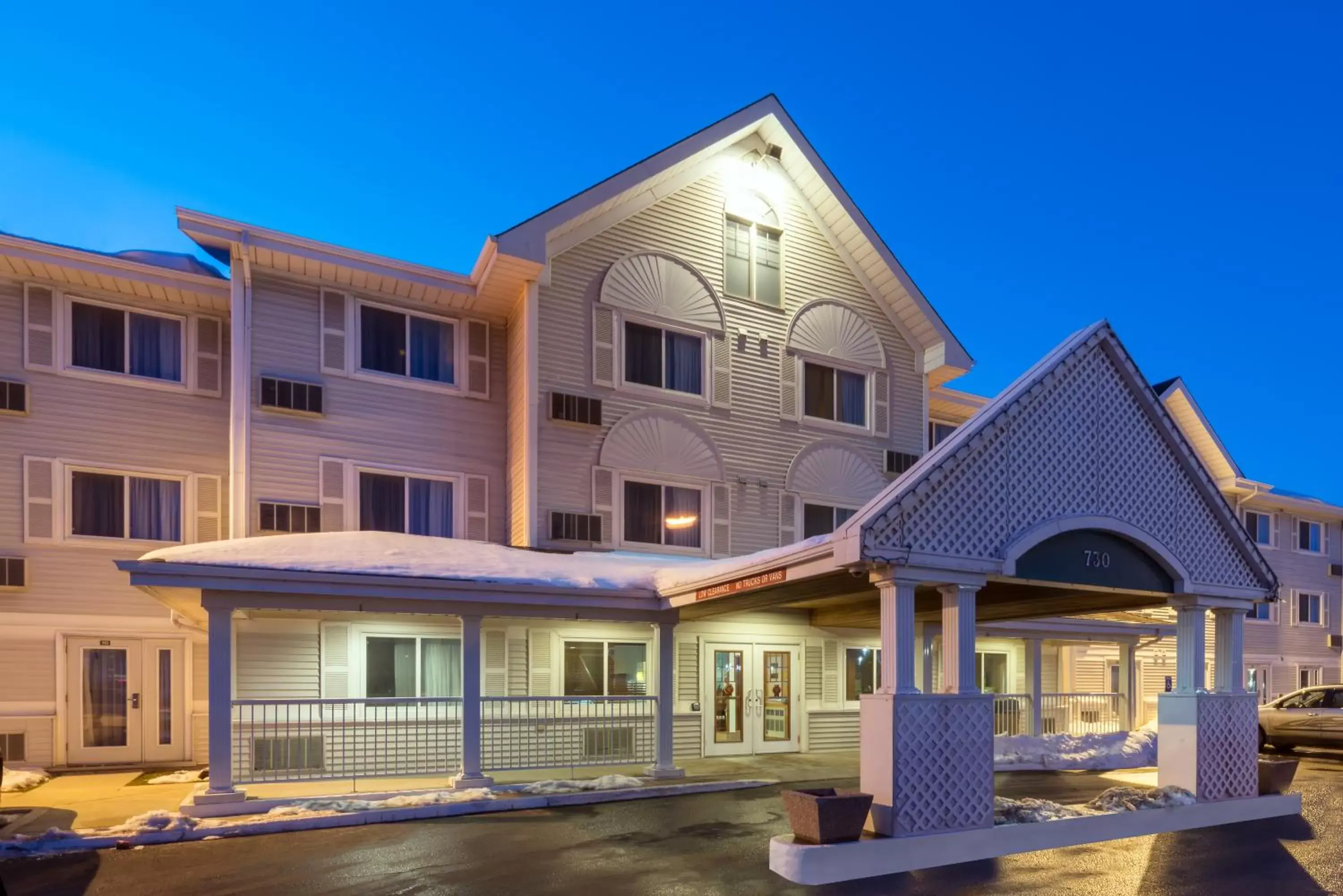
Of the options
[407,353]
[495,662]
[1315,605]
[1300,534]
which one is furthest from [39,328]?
[1315,605]

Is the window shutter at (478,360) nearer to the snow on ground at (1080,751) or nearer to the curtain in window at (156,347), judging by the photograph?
the curtain in window at (156,347)

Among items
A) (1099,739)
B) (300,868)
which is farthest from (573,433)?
(1099,739)

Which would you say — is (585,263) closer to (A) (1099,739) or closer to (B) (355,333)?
(B) (355,333)

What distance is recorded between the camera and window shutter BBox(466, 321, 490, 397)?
16719 mm

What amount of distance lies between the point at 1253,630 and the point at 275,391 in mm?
28614

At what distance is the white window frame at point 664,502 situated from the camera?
16.6 meters

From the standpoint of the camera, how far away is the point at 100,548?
1477 cm

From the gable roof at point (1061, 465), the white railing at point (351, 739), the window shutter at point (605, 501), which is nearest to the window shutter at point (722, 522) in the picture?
the window shutter at point (605, 501)

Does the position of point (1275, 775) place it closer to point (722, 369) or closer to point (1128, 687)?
point (1128, 687)

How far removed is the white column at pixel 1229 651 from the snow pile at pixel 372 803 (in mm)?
9603

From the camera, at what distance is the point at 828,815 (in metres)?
8.38

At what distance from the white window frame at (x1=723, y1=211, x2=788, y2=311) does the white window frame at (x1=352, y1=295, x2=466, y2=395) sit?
522 cm

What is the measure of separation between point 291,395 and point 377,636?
4.19 m

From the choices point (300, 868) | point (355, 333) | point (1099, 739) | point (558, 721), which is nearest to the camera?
point (300, 868)
